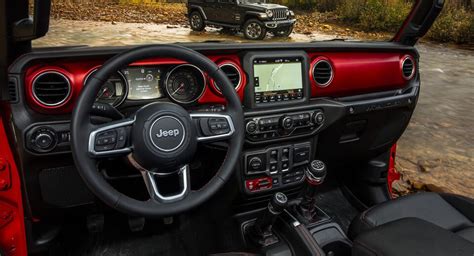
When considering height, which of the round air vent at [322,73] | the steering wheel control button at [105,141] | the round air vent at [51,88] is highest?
the round air vent at [51,88]

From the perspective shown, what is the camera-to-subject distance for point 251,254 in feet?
6.55

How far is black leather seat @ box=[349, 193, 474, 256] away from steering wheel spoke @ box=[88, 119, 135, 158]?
93cm

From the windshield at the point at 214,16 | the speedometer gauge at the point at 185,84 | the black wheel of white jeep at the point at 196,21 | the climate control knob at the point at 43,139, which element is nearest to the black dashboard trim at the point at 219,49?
the speedometer gauge at the point at 185,84

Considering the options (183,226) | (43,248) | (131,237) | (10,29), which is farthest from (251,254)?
(10,29)

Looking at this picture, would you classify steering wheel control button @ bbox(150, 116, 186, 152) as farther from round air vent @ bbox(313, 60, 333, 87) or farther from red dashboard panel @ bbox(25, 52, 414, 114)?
round air vent @ bbox(313, 60, 333, 87)

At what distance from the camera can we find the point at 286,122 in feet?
6.46

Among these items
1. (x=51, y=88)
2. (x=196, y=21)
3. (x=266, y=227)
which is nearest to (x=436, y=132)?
(x=266, y=227)

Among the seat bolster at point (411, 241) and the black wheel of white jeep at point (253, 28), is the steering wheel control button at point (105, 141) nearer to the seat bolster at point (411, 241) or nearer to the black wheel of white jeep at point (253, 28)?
the seat bolster at point (411, 241)

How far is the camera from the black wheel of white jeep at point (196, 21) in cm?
1145

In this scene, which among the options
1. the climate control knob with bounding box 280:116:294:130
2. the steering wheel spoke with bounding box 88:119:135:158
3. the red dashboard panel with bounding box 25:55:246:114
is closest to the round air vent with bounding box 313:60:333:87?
the climate control knob with bounding box 280:116:294:130

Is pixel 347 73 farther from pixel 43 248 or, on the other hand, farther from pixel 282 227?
pixel 43 248

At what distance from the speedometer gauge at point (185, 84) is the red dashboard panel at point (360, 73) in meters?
0.66

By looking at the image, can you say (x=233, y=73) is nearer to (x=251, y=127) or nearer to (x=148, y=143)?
(x=251, y=127)

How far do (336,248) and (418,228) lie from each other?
2.45ft
